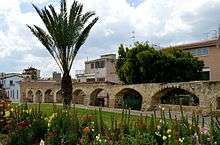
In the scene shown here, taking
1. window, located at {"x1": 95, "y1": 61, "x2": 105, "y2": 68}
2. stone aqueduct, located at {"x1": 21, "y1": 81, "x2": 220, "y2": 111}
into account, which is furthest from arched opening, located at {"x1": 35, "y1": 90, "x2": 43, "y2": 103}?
window, located at {"x1": 95, "y1": 61, "x2": 105, "y2": 68}

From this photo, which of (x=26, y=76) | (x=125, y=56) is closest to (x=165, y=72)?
(x=125, y=56)

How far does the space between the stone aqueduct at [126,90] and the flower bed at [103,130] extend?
15445mm

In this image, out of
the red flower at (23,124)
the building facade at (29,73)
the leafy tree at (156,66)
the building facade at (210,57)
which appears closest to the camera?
the red flower at (23,124)

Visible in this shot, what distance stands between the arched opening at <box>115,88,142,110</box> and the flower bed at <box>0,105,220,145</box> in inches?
976

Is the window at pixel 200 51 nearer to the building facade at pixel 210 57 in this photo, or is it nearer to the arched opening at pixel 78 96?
the building facade at pixel 210 57

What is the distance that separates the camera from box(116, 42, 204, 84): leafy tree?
44406mm

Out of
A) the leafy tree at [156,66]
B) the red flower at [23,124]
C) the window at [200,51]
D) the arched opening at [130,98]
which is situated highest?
the window at [200,51]

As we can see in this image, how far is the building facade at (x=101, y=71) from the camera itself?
73.5 metres

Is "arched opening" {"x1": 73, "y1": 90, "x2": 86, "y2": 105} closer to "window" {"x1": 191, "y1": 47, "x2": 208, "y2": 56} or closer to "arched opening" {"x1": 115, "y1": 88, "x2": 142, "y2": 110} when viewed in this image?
"arched opening" {"x1": 115, "y1": 88, "x2": 142, "y2": 110}

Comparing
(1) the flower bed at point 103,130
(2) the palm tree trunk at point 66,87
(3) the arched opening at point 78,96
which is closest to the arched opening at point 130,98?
(2) the palm tree trunk at point 66,87

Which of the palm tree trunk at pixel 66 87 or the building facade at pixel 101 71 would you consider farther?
the building facade at pixel 101 71

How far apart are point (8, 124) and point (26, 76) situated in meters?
55.0

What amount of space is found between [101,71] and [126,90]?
32625mm

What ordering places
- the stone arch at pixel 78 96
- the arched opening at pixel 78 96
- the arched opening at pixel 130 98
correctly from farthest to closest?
the arched opening at pixel 78 96 < the stone arch at pixel 78 96 < the arched opening at pixel 130 98
